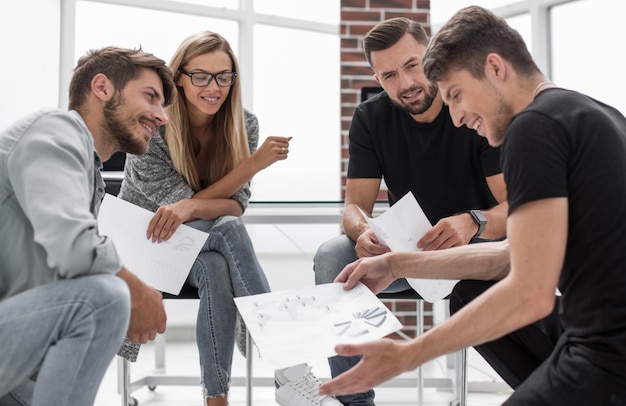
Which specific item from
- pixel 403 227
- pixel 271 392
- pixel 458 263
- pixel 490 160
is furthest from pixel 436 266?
pixel 271 392

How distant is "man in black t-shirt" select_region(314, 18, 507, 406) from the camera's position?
198 centimetres

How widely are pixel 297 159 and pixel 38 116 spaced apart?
2.66 m

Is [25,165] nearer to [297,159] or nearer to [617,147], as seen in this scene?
[617,147]

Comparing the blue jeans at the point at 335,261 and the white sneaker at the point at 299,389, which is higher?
the blue jeans at the point at 335,261

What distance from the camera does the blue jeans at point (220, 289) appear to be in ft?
6.02

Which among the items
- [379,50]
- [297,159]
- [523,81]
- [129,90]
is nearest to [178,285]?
[129,90]

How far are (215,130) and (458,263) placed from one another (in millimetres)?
1044

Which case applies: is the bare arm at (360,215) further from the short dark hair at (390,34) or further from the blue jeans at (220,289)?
the short dark hair at (390,34)

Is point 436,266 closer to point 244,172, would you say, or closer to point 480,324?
point 480,324

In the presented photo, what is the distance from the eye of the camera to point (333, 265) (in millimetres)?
1885

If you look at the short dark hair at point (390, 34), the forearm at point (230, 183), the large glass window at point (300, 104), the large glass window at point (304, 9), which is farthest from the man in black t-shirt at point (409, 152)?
the large glass window at point (304, 9)

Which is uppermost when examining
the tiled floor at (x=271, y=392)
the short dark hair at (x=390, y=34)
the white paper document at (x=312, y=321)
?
the short dark hair at (x=390, y=34)

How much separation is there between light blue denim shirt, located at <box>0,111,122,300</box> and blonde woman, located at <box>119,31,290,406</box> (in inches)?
24.5

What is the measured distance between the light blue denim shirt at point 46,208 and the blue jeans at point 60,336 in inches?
1.9
